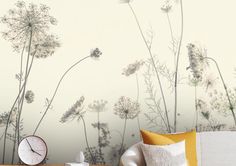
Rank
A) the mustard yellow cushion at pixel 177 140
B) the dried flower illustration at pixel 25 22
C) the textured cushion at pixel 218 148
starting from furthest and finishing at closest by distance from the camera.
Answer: the dried flower illustration at pixel 25 22 < the textured cushion at pixel 218 148 < the mustard yellow cushion at pixel 177 140

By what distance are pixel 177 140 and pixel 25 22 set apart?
156 cm

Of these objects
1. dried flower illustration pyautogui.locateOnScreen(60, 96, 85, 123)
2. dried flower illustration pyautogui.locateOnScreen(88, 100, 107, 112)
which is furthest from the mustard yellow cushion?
dried flower illustration pyautogui.locateOnScreen(60, 96, 85, 123)

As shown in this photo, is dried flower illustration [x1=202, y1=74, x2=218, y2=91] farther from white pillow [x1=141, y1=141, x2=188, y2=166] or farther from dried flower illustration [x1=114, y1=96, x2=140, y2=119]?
white pillow [x1=141, y1=141, x2=188, y2=166]

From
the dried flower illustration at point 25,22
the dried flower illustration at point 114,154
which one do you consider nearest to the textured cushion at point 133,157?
the dried flower illustration at point 114,154

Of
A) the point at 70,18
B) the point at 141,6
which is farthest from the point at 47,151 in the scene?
the point at 141,6

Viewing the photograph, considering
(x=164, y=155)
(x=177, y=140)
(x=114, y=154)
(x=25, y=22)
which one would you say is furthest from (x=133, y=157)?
(x=25, y=22)

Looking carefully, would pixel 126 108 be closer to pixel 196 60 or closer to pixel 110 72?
pixel 110 72

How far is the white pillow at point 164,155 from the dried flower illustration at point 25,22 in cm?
131

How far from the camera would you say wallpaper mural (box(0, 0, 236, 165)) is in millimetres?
3445

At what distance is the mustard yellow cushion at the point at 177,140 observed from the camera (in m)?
3.01

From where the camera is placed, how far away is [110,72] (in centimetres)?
350

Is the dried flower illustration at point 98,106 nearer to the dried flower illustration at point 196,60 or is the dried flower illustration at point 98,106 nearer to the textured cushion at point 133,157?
the textured cushion at point 133,157

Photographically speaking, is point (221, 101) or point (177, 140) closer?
point (177, 140)

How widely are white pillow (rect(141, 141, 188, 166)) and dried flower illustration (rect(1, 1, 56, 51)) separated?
4.29 ft
